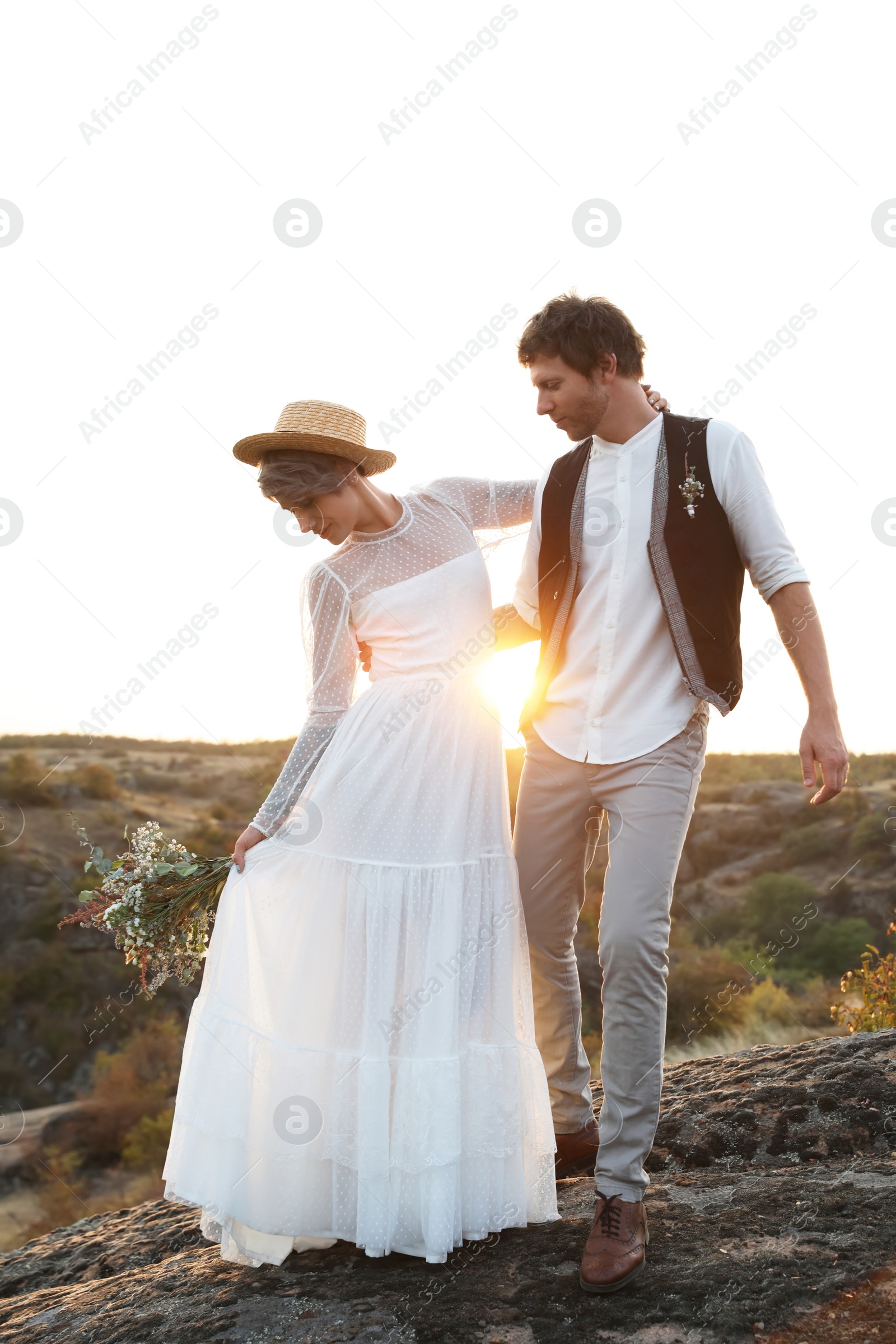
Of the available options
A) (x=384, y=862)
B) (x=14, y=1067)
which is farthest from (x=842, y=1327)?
(x=14, y=1067)

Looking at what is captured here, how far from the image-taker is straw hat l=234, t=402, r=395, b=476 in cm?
310

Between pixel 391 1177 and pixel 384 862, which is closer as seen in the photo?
pixel 391 1177

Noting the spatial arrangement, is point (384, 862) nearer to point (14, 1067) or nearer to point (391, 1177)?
point (391, 1177)

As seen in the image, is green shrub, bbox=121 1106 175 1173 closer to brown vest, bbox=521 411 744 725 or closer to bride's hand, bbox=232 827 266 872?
bride's hand, bbox=232 827 266 872

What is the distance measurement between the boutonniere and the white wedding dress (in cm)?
Result: 77

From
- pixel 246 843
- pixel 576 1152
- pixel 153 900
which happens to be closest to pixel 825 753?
pixel 576 1152

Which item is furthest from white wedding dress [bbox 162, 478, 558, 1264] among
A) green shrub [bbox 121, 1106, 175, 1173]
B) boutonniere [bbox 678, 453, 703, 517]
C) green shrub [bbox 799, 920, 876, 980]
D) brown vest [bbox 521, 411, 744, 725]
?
green shrub [bbox 799, 920, 876, 980]

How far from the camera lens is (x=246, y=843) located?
312 centimetres

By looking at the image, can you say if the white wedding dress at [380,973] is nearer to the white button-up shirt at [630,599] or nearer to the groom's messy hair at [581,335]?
the white button-up shirt at [630,599]

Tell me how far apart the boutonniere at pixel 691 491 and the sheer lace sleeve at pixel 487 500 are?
2.15 ft

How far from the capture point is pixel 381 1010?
2818 mm

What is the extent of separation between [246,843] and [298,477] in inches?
46.8

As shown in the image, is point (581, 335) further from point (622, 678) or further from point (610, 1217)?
point (610, 1217)

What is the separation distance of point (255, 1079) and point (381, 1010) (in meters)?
0.43
